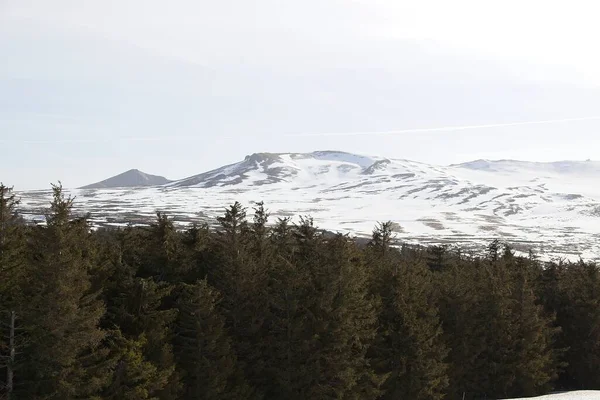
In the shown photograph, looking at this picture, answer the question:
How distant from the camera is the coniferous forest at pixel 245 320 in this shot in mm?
18953

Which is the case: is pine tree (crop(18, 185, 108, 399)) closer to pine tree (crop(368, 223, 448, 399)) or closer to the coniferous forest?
the coniferous forest

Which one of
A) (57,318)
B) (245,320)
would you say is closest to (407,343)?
(245,320)

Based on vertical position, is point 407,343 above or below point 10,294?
below

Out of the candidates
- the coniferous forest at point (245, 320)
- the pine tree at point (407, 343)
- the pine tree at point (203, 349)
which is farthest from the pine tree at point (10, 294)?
the pine tree at point (407, 343)

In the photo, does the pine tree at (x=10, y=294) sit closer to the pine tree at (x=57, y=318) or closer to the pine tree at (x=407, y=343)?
the pine tree at (x=57, y=318)

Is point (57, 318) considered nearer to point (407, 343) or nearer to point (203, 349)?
point (203, 349)

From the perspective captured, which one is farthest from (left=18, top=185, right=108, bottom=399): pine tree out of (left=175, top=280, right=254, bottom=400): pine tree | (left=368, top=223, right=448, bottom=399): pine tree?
(left=368, top=223, right=448, bottom=399): pine tree

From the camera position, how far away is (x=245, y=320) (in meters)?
28.8

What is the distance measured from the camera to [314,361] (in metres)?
27.9

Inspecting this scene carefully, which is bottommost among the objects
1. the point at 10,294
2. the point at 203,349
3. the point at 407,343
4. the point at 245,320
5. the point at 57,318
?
the point at 407,343

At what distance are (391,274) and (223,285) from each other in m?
11.0

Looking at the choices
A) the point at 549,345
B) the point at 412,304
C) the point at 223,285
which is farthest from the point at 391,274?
the point at 549,345

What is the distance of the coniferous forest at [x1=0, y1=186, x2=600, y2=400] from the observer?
1895cm

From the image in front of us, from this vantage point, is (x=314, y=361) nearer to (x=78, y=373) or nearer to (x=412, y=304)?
(x=412, y=304)
